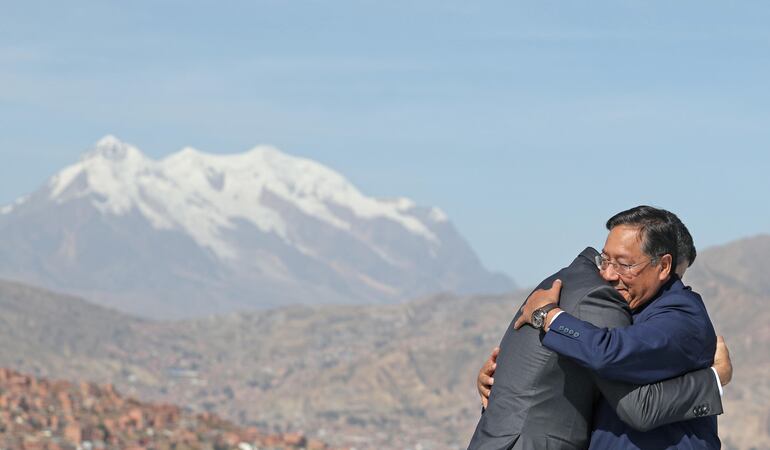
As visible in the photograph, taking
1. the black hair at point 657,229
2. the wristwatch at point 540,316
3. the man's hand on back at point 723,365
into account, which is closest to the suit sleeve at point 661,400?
the man's hand on back at point 723,365

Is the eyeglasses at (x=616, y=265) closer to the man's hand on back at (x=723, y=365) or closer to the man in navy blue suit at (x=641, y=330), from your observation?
the man in navy blue suit at (x=641, y=330)

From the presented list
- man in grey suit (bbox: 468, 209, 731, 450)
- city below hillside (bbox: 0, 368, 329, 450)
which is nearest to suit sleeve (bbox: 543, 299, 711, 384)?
man in grey suit (bbox: 468, 209, 731, 450)

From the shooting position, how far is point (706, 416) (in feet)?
27.5

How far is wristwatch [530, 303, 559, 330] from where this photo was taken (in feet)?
27.6

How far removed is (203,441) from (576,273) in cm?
10099

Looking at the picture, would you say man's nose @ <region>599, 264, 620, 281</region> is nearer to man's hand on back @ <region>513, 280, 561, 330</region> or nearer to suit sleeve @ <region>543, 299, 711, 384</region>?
man's hand on back @ <region>513, 280, 561, 330</region>

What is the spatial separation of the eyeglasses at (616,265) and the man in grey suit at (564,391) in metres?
0.14

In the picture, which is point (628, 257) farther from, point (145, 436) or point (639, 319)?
point (145, 436)

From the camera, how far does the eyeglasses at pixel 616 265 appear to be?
8.67m

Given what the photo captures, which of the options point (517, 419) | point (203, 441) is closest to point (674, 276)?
point (517, 419)

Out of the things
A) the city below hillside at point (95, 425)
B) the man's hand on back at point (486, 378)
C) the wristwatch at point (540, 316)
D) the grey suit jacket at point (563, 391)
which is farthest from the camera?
the city below hillside at point (95, 425)

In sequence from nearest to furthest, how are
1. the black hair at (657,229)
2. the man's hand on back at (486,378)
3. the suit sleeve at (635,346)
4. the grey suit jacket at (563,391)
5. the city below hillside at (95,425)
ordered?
the suit sleeve at (635,346) < the grey suit jacket at (563,391) < the black hair at (657,229) < the man's hand on back at (486,378) < the city below hillside at (95,425)

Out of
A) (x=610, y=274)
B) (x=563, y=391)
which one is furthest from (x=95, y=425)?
(x=563, y=391)

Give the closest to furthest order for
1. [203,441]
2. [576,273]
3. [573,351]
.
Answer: [573,351]
[576,273]
[203,441]
